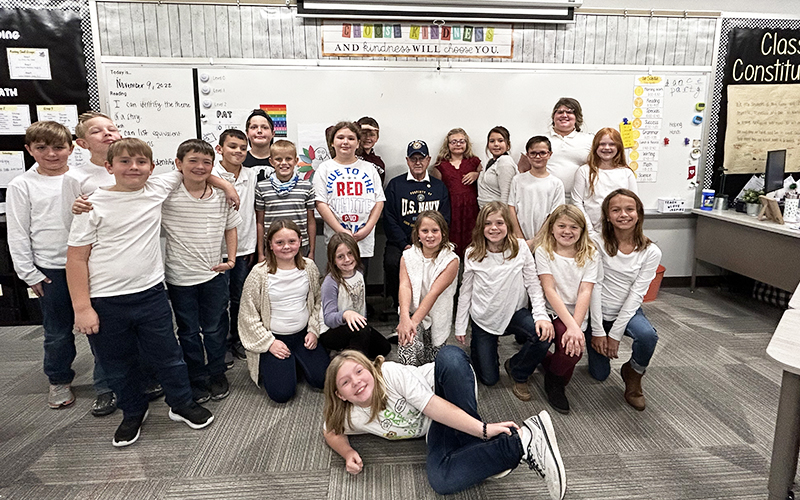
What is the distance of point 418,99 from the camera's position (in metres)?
3.39

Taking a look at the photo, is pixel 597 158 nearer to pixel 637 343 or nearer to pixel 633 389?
pixel 637 343

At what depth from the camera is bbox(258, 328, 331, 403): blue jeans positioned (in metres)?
2.17

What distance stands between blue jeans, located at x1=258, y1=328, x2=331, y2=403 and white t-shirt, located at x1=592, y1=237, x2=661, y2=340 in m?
1.31

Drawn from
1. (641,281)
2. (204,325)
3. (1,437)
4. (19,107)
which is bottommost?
(1,437)

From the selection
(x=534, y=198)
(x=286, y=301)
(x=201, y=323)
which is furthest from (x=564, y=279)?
(x=201, y=323)

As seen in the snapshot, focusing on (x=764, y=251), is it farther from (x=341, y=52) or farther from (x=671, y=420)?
(x=341, y=52)

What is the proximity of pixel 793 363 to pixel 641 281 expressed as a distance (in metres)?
0.99

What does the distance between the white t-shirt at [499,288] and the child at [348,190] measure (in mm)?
805

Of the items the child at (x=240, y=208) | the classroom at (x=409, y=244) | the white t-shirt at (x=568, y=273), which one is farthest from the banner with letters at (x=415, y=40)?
the white t-shirt at (x=568, y=273)

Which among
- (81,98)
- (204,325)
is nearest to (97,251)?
(204,325)

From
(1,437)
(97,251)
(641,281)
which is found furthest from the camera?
(641,281)

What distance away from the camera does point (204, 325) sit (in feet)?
7.21

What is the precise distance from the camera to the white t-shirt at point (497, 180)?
9.84ft

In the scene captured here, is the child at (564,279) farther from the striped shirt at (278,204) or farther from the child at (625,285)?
the striped shirt at (278,204)
